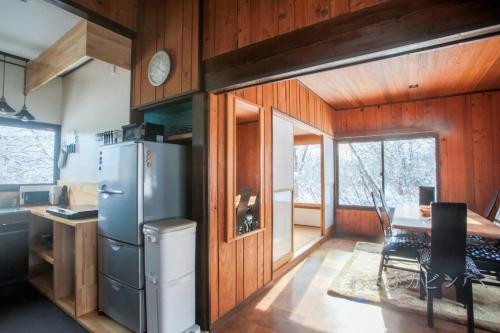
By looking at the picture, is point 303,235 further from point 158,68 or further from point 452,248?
point 158,68

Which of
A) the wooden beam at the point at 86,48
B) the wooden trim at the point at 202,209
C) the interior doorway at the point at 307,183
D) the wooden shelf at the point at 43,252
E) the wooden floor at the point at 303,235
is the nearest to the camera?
the wooden trim at the point at 202,209

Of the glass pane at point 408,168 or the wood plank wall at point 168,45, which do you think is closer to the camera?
the wood plank wall at point 168,45

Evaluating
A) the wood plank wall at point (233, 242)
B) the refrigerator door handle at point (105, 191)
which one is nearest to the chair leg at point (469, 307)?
the wood plank wall at point (233, 242)

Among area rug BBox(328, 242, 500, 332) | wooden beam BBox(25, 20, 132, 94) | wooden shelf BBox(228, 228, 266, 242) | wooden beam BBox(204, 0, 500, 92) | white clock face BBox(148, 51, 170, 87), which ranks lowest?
area rug BBox(328, 242, 500, 332)

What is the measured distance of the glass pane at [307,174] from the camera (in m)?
5.81

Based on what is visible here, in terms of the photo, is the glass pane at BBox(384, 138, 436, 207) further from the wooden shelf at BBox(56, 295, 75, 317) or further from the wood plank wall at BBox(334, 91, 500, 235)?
the wooden shelf at BBox(56, 295, 75, 317)

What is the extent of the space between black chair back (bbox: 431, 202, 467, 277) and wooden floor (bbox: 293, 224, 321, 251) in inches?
84.5

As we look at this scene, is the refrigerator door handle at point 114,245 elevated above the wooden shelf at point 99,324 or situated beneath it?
elevated above

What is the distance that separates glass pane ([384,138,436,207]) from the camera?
455 centimetres

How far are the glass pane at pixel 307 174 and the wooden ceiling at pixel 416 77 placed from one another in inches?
59.8

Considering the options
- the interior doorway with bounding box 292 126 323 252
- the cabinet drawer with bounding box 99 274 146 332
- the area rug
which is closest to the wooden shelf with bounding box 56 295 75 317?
the cabinet drawer with bounding box 99 274 146 332

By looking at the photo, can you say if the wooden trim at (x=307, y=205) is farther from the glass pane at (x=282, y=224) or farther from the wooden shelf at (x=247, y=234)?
the wooden shelf at (x=247, y=234)

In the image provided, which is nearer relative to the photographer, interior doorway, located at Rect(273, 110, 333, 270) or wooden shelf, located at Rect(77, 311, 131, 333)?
wooden shelf, located at Rect(77, 311, 131, 333)

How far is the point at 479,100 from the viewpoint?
409 centimetres
